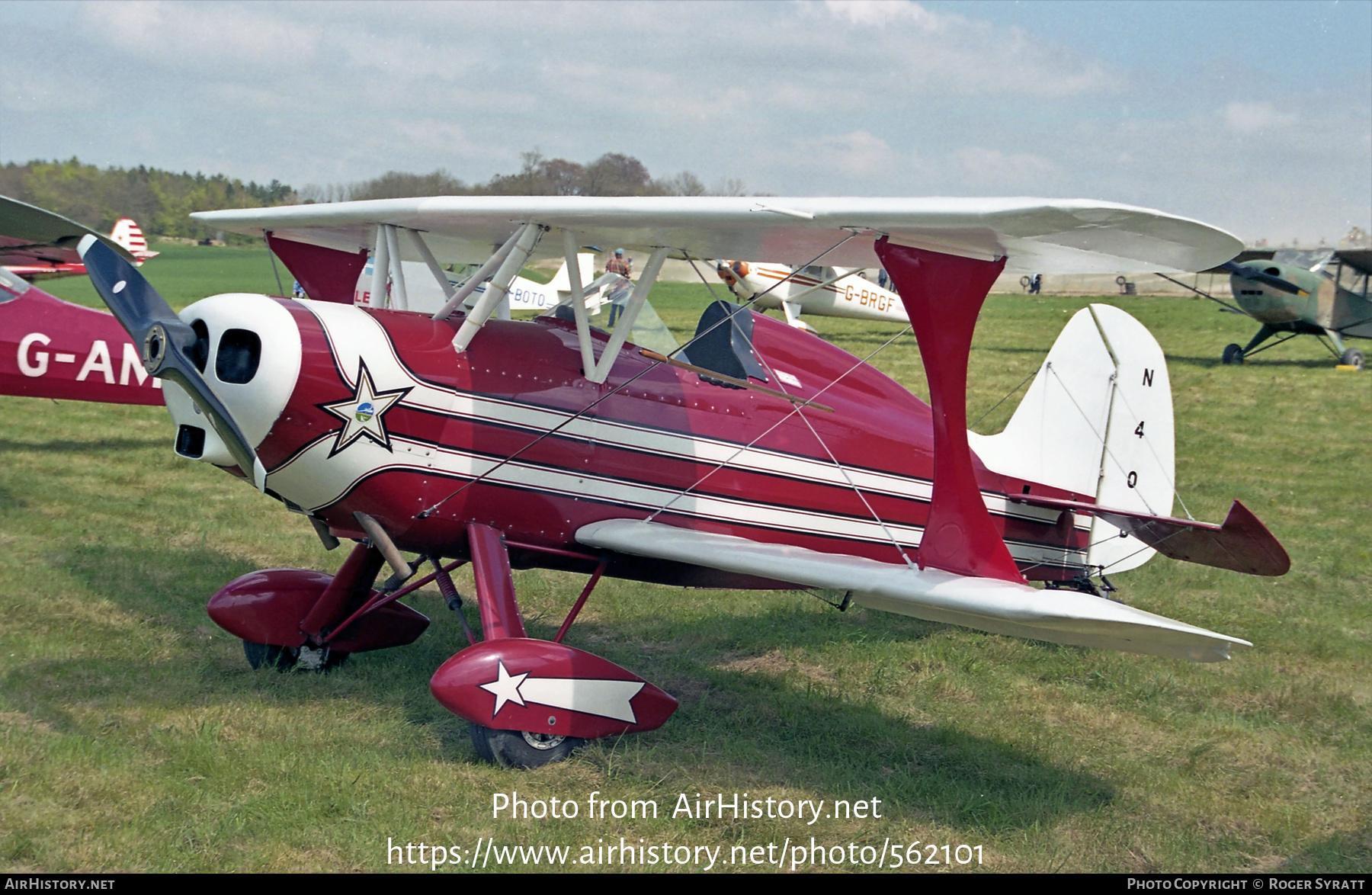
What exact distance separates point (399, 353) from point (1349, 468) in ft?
36.8

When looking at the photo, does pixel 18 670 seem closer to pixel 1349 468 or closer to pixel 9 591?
pixel 9 591

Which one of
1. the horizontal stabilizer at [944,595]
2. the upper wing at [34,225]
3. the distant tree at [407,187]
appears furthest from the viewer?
the distant tree at [407,187]

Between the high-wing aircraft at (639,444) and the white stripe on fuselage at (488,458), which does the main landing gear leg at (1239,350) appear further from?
the white stripe on fuselage at (488,458)

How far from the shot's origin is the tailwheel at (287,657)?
5363 mm

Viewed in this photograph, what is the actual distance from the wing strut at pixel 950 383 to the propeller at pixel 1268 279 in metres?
16.2

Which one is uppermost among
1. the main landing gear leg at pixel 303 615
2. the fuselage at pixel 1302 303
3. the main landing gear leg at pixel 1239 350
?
the fuselage at pixel 1302 303

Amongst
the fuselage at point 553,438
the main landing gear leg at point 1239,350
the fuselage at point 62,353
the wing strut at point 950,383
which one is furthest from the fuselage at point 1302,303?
the fuselage at point 62,353

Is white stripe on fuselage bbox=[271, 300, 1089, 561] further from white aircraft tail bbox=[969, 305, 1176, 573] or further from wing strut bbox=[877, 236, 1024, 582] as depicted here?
wing strut bbox=[877, 236, 1024, 582]

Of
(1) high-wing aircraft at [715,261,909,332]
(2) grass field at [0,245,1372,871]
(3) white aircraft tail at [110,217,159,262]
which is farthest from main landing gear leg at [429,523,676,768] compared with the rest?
(3) white aircraft tail at [110,217,159,262]

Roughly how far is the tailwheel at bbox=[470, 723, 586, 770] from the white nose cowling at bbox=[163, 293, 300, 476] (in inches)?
56.2

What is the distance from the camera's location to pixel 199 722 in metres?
4.55

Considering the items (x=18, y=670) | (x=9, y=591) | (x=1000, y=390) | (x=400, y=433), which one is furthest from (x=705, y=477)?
(x=1000, y=390)

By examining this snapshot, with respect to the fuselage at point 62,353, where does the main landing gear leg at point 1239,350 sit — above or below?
above

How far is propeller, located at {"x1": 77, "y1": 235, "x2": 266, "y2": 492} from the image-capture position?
13.4 feet
